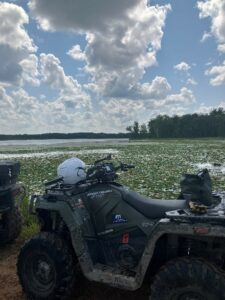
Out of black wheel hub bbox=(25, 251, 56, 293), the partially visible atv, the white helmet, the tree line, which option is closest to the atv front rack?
the white helmet

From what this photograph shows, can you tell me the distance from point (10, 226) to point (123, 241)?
110 inches

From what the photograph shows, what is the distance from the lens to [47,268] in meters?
4.22

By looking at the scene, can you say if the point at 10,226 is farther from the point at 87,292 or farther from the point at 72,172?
the point at 72,172

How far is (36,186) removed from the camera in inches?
567

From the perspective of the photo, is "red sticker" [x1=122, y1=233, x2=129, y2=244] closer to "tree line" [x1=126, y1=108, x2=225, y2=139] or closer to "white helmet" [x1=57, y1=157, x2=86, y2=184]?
"white helmet" [x1=57, y1=157, x2=86, y2=184]

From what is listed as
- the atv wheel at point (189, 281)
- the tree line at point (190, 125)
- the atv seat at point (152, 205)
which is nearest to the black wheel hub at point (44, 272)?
the atv seat at point (152, 205)

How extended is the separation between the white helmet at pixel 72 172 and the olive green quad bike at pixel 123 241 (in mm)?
77

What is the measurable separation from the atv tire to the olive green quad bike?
166 cm

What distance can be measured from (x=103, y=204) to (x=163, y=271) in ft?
3.43

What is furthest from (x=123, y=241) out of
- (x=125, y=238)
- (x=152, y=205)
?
(x=152, y=205)

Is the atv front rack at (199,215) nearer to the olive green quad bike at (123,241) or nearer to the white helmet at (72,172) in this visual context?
the olive green quad bike at (123,241)

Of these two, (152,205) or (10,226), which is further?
(10,226)

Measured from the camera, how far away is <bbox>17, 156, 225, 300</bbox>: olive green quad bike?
130 inches

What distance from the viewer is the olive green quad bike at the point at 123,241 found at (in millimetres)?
3311
